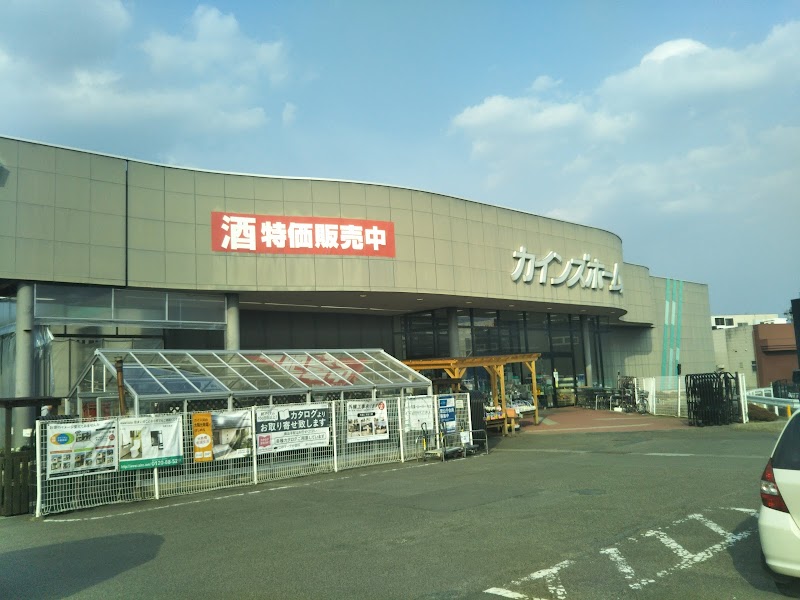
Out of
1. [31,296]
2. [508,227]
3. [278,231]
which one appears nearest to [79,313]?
[31,296]

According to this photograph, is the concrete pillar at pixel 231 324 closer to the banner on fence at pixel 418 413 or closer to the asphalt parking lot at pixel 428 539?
the banner on fence at pixel 418 413

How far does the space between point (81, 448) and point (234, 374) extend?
16.4 ft

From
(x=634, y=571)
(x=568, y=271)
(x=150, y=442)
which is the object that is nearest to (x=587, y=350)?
(x=568, y=271)

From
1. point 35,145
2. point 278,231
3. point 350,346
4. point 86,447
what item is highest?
point 35,145

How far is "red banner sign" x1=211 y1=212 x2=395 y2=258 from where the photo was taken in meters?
22.0

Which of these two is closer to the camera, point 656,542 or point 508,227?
point 656,542

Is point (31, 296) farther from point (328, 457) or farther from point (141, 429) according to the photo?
point (328, 457)

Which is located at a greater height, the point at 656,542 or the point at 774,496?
the point at 774,496

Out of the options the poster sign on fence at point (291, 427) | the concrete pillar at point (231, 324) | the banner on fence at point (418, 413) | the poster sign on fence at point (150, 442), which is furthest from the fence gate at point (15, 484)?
the concrete pillar at point (231, 324)

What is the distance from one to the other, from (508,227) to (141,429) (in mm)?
19968

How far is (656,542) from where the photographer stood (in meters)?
7.45

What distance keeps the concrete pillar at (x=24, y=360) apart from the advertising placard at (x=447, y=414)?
11.4m

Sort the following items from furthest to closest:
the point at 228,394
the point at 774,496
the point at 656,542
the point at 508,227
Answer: the point at 508,227 < the point at 228,394 < the point at 656,542 < the point at 774,496

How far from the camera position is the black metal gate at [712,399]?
2375cm
